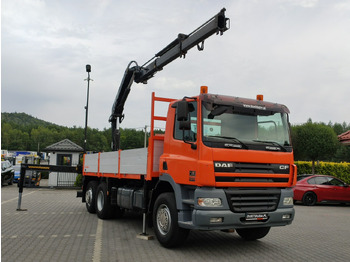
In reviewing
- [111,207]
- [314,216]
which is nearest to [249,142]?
[111,207]

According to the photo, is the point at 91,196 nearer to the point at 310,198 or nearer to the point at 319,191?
the point at 310,198

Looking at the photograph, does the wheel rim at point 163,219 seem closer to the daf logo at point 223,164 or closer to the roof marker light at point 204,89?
the daf logo at point 223,164

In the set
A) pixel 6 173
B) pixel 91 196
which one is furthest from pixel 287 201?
pixel 6 173

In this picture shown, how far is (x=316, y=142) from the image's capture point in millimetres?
21172

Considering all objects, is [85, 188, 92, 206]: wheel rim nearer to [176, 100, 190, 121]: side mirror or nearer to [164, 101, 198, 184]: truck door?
[164, 101, 198, 184]: truck door

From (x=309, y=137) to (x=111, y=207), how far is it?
1525cm

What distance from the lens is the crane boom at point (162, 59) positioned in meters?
7.86

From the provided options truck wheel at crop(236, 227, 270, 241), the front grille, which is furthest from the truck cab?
truck wheel at crop(236, 227, 270, 241)

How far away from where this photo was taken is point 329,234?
848 cm

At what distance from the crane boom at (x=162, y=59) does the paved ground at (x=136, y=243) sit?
171 inches

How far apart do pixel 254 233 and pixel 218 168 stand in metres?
2.37

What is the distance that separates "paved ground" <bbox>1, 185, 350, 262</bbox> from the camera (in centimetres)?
602

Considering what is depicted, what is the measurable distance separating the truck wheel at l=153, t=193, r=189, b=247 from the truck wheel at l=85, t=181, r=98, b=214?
4476 mm

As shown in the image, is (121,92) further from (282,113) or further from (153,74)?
(282,113)
